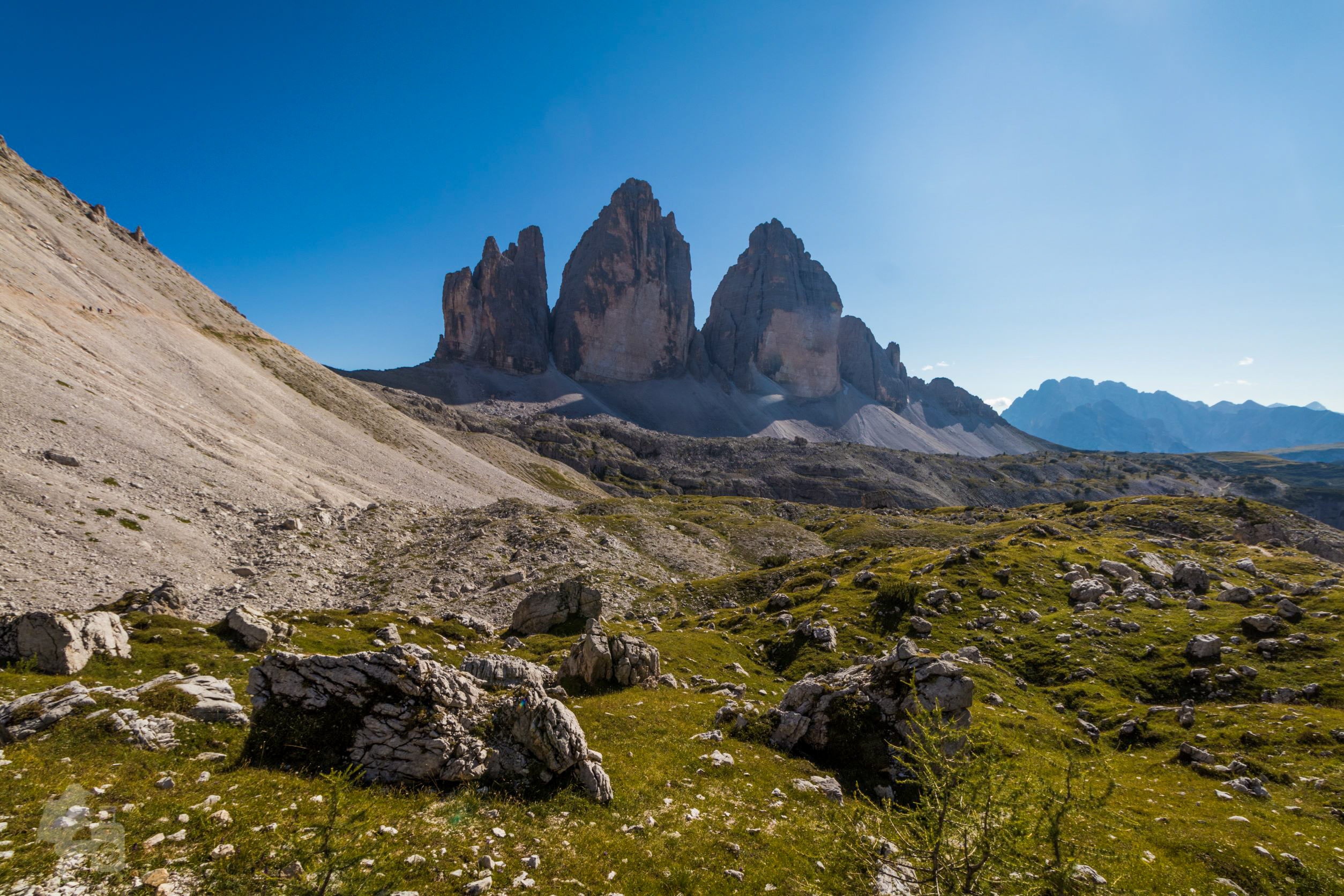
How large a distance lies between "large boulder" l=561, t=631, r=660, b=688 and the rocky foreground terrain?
14 cm

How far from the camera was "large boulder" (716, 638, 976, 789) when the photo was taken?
17.0 meters

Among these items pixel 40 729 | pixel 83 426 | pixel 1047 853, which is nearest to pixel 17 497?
pixel 83 426

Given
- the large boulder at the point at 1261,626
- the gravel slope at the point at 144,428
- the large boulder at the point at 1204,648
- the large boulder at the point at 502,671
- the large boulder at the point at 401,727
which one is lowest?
the large boulder at the point at 1204,648

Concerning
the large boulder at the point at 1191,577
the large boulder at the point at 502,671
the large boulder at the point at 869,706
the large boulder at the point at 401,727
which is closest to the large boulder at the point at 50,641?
the large boulder at the point at 401,727

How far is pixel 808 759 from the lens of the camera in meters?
17.6

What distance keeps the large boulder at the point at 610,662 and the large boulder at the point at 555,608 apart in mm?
10477

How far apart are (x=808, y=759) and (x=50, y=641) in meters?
25.0

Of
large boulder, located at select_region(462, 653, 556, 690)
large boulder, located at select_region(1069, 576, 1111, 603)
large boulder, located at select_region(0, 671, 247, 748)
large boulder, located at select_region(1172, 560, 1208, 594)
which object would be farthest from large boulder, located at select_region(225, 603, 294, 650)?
large boulder, located at select_region(1172, 560, 1208, 594)

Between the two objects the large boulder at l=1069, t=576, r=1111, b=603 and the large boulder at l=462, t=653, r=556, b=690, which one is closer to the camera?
the large boulder at l=462, t=653, r=556, b=690

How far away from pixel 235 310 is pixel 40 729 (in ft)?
510

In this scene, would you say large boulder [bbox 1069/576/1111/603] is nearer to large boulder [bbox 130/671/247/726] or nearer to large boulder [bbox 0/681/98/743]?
large boulder [bbox 130/671/247/726]

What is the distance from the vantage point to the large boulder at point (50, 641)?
1656 centimetres

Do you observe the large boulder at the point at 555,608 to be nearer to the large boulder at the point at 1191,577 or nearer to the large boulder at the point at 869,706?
the large boulder at the point at 869,706

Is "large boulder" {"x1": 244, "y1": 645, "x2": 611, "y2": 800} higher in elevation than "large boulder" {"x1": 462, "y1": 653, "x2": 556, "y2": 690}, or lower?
higher
